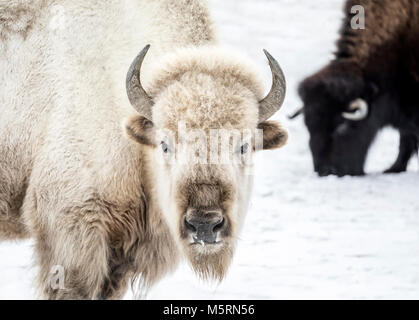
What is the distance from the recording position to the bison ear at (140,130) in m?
4.02

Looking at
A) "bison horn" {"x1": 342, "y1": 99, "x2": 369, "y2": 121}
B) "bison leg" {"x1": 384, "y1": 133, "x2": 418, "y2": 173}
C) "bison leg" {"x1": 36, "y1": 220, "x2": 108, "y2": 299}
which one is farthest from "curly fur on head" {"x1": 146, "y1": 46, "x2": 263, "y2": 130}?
"bison leg" {"x1": 384, "y1": 133, "x2": 418, "y2": 173}

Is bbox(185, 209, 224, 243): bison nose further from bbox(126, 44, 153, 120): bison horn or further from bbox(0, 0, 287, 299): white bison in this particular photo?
bbox(126, 44, 153, 120): bison horn

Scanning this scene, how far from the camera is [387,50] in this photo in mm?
8711

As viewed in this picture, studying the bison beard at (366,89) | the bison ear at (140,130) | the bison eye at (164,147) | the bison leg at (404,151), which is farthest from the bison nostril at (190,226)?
the bison leg at (404,151)

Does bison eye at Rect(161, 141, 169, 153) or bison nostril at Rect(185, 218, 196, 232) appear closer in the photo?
bison nostril at Rect(185, 218, 196, 232)

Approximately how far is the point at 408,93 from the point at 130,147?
18.0ft

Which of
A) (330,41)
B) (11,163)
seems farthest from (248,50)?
(11,163)

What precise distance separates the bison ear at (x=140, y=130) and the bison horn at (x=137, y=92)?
0.12 ft

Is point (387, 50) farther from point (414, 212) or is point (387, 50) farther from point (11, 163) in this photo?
point (11, 163)

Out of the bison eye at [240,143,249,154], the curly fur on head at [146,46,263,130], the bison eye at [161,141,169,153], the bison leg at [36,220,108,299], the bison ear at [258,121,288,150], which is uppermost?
the curly fur on head at [146,46,263,130]

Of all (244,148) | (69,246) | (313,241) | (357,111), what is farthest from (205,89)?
(357,111)

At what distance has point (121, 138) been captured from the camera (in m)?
4.22

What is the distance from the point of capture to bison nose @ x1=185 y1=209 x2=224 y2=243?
11.6 feet

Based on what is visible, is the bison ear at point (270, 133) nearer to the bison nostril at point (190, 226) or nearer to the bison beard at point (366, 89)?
the bison nostril at point (190, 226)
